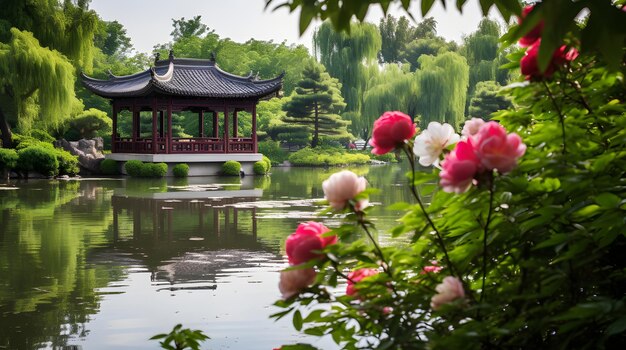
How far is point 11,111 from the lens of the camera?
26141 millimetres

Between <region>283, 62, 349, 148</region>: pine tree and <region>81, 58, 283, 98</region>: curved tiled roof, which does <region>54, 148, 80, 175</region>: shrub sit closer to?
<region>81, 58, 283, 98</region>: curved tiled roof

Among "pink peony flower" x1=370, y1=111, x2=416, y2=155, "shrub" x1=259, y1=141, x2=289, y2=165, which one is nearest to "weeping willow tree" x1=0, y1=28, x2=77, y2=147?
"shrub" x1=259, y1=141, x2=289, y2=165

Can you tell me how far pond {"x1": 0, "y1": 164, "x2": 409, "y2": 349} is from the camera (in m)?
5.11

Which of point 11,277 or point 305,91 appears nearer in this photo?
point 11,277

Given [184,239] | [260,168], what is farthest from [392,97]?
[184,239]

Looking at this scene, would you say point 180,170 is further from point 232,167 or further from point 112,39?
point 112,39

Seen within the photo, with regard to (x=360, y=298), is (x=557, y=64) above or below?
above

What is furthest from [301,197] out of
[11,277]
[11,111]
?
[11,111]

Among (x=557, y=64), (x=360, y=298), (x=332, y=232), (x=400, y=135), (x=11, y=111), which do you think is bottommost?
(x=360, y=298)

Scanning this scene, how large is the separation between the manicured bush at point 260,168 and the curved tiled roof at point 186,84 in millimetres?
2089

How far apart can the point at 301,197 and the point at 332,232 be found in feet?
46.7

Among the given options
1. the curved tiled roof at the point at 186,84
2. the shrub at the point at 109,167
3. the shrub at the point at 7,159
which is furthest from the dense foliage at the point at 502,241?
the shrub at the point at 109,167

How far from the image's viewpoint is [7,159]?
70.0ft

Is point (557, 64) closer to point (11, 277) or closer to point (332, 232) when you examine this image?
point (332, 232)
